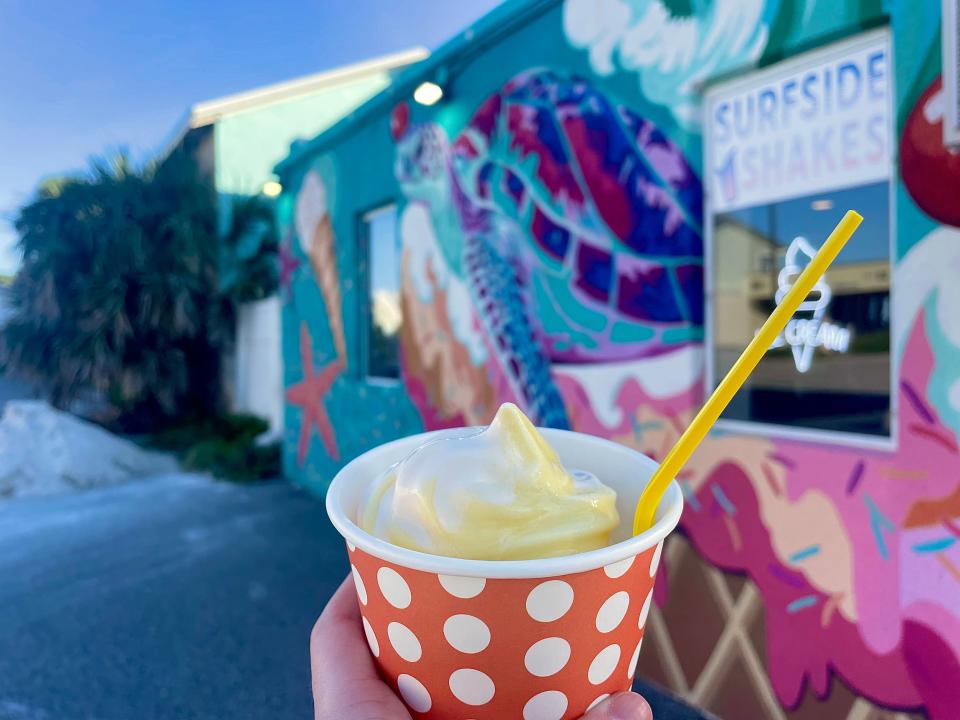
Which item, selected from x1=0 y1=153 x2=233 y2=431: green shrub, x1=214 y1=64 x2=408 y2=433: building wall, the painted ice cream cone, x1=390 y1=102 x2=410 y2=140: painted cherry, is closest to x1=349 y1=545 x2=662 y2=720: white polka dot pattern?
x1=390 y1=102 x2=410 y2=140: painted cherry

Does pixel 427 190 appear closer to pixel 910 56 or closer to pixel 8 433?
pixel 910 56

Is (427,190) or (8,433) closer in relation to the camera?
(427,190)

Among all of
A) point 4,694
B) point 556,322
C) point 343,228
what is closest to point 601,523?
point 556,322

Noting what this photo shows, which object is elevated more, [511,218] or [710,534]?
[511,218]

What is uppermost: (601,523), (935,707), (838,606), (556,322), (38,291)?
(38,291)

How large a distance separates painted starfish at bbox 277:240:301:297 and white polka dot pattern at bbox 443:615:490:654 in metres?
5.98

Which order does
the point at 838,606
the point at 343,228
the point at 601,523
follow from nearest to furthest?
the point at 601,523, the point at 838,606, the point at 343,228

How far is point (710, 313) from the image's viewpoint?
2.67m

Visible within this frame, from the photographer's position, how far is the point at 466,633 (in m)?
0.73

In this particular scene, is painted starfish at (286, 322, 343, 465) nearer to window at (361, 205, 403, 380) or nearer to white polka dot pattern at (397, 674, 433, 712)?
window at (361, 205, 403, 380)

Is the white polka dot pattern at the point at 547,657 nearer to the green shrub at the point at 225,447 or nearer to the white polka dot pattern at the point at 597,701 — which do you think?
the white polka dot pattern at the point at 597,701

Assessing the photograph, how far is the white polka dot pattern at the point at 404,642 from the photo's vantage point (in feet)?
2.53

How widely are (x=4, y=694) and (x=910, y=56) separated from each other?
4.54m

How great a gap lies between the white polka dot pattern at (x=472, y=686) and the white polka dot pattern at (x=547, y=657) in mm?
56
